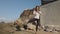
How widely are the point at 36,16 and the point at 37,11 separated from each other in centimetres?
35

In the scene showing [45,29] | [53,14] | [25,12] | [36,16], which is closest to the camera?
[36,16]

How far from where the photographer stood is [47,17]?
15992 mm

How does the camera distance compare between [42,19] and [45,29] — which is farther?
[42,19]

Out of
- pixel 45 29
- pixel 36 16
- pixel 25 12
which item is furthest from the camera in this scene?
pixel 25 12

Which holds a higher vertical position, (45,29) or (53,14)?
(53,14)

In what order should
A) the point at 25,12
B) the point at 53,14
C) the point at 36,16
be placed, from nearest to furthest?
the point at 36,16
the point at 53,14
the point at 25,12

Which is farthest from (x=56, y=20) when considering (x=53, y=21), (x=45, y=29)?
(x=45, y=29)

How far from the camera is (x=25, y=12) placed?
2081 cm

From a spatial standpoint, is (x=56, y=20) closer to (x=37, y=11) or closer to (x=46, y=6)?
(x=46, y=6)

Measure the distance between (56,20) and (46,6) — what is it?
4.91 ft

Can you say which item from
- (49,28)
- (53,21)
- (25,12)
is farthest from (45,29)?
(25,12)

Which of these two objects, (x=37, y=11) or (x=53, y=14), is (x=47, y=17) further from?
(x=37, y=11)

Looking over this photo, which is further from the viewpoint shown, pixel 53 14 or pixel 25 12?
pixel 25 12

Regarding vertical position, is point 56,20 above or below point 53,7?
below
